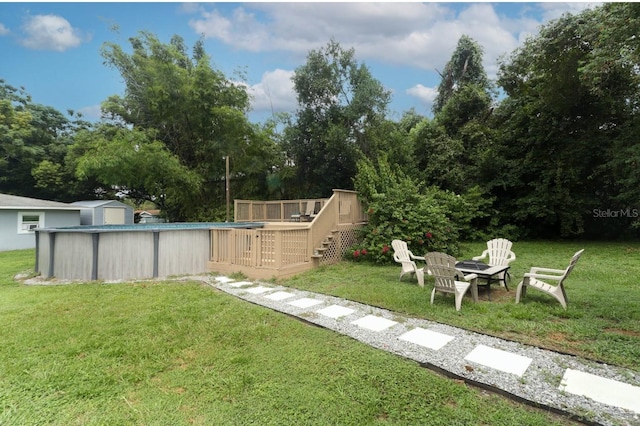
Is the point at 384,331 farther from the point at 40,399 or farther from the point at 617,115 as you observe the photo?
the point at 617,115

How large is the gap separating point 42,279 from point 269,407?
7.32 m

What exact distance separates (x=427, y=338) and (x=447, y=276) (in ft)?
4.41

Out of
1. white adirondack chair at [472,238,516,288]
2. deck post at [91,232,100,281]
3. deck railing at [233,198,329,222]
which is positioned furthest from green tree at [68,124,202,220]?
white adirondack chair at [472,238,516,288]

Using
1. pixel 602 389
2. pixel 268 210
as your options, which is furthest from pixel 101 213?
pixel 602 389

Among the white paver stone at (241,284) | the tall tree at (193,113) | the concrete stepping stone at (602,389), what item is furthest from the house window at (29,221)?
the concrete stepping stone at (602,389)

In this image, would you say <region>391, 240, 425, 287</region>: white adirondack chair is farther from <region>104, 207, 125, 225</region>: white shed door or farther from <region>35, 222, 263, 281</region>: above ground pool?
<region>104, 207, 125, 225</region>: white shed door

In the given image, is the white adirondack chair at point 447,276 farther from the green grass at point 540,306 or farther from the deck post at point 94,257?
the deck post at point 94,257

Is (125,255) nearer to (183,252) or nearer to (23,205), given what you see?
(183,252)

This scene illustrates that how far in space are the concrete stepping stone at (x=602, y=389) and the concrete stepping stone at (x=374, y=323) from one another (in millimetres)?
1764

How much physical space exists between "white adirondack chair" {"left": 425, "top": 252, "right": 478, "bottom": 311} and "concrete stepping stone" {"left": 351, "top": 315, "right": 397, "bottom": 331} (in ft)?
3.76

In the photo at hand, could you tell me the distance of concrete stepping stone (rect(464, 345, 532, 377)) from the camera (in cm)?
269

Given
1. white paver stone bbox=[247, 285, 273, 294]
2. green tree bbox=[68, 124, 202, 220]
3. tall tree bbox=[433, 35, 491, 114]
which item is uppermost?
tall tree bbox=[433, 35, 491, 114]

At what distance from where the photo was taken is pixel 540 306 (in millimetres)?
4391

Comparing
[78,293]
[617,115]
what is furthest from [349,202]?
[617,115]
